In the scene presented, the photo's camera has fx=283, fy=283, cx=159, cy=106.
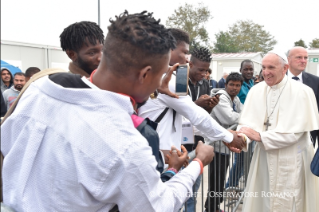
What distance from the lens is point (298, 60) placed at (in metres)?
4.70

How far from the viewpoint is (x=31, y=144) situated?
104 cm

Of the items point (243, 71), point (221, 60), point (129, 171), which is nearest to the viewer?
point (129, 171)

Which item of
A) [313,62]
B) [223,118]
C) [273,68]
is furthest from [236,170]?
[313,62]

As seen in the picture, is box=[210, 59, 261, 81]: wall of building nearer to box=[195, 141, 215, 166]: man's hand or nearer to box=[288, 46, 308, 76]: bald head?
box=[288, 46, 308, 76]: bald head

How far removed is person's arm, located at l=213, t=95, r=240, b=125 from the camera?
13.2 ft

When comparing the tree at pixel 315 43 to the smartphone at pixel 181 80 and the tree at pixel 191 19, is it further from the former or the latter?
the smartphone at pixel 181 80

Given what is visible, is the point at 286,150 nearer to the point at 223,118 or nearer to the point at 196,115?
the point at 223,118

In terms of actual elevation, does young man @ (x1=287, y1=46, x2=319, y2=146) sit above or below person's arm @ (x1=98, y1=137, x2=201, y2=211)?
above

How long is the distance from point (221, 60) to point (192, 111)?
19.8m

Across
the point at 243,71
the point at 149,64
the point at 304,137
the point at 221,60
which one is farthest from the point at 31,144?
the point at 221,60

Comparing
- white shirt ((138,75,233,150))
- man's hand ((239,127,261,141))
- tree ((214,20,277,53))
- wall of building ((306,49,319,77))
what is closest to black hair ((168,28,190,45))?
white shirt ((138,75,233,150))

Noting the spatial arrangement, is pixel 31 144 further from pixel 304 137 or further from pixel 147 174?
pixel 304 137

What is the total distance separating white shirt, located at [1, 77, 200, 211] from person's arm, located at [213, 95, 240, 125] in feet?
10.1

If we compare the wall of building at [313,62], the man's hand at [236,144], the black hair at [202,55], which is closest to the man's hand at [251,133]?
the man's hand at [236,144]
